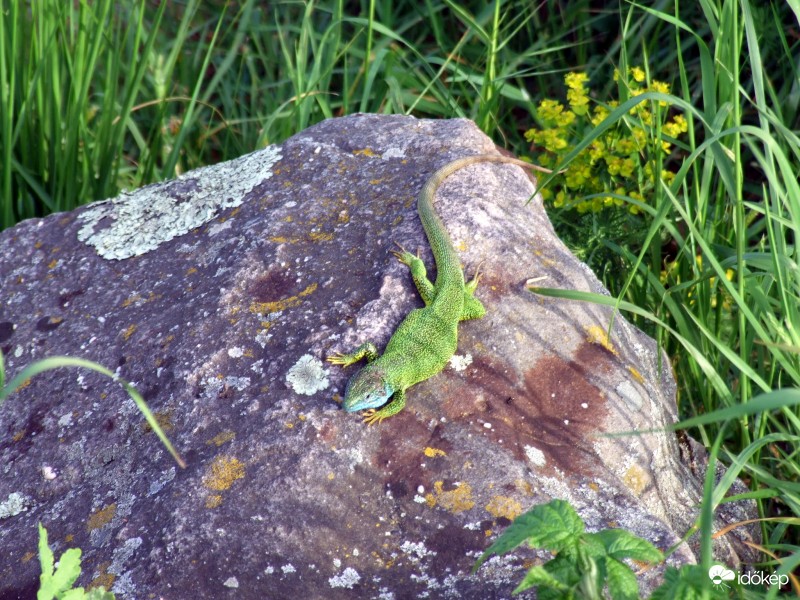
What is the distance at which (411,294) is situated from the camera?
9.78 ft

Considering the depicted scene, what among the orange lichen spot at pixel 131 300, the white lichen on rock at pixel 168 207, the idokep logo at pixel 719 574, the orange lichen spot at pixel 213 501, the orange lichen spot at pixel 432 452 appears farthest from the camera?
the white lichen on rock at pixel 168 207

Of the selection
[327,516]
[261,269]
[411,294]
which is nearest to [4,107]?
[261,269]

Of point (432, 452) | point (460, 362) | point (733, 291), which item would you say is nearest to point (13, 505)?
point (432, 452)

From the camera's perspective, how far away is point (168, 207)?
354 centimetres

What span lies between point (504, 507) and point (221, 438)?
915mm

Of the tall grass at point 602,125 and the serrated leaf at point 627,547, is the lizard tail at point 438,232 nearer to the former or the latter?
the tall grass at point 602,125

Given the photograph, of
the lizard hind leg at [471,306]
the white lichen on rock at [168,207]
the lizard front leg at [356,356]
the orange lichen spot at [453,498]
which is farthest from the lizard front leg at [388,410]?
the white lichen on rock at [168,207]

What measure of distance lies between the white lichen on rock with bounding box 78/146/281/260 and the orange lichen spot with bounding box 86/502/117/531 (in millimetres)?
1215

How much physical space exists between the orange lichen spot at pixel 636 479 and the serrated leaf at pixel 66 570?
5.50 ft

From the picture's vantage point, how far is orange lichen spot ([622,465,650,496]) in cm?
268

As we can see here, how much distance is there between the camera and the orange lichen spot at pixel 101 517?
98.3 inches

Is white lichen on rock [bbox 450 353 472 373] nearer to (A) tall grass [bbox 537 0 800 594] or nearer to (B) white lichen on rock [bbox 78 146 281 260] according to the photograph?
(A) tall grass [bbox 537 0 800 594]

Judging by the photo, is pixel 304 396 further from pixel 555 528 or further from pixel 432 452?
pixel 555 528

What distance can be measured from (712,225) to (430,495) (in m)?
1.90
